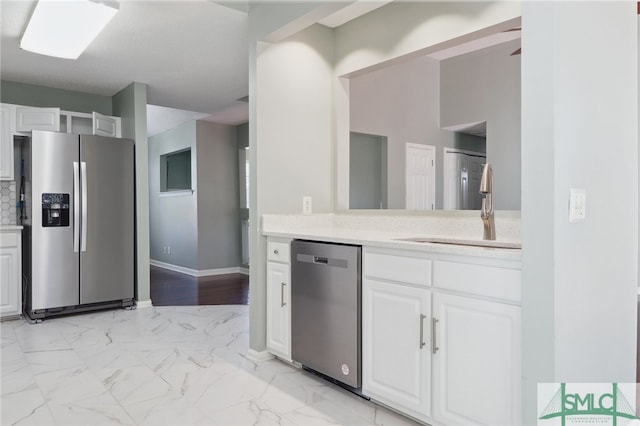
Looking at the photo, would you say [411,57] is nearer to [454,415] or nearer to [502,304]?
[502,304]

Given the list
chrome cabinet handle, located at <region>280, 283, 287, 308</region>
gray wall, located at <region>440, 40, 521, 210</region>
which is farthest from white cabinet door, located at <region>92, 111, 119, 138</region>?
gray wall, located at <region>440, 40, 521, 210</region>

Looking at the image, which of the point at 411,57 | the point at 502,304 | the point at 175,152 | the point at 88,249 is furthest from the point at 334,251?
the point at 175,152

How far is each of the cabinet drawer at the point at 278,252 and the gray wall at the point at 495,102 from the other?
4.17 feet

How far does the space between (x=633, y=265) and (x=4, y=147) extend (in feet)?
16.1

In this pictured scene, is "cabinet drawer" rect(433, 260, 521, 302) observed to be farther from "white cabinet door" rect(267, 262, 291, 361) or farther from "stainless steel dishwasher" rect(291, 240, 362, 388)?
"white cabinet door" rect(267, 262, 291, 361)

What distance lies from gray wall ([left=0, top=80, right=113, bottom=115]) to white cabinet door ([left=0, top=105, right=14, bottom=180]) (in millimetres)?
403

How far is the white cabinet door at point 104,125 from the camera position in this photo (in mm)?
4621

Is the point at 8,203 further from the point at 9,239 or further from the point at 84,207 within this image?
the point at 84,207

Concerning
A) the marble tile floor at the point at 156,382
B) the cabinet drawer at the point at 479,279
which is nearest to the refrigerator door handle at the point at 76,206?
the marble tile floor at the point at 156,382

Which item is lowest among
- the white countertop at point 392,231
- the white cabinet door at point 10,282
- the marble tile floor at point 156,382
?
the marble tile floor at point 156,382

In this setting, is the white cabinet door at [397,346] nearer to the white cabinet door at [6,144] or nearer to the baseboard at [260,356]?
the baseboard at [260,356]

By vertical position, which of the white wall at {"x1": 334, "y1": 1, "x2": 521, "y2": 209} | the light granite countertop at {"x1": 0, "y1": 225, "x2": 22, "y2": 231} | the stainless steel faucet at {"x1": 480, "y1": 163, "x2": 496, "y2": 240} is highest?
the white wall at {"x1": 334, "y1": 1, "x2": 521, "y2": 209}

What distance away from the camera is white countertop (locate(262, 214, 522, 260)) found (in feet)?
6.43

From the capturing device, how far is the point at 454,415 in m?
1.89
